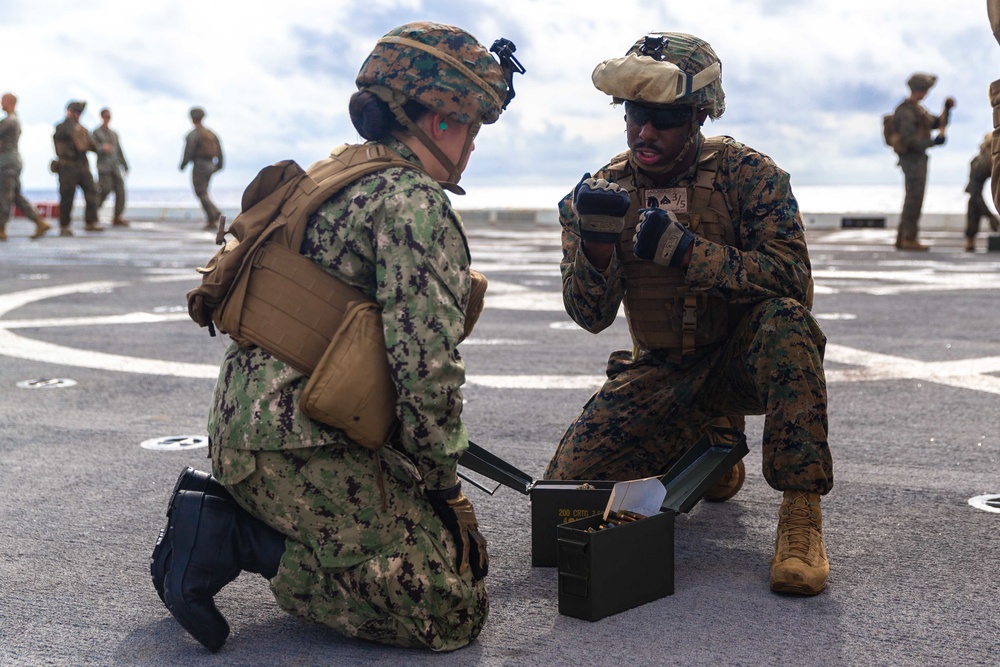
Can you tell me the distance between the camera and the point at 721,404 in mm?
3949

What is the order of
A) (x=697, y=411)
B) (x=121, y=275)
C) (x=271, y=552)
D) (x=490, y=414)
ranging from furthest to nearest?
(x=121, y=275) → (x=490, y=414) → (x=697, y=411) → (x=271, y=552)

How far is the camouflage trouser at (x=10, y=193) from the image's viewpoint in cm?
1877

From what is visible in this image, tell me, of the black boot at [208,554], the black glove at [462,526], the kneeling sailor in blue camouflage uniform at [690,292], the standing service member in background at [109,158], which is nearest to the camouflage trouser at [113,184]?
the standing service member in background at [109,158]

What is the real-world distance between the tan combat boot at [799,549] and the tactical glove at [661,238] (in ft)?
2.77

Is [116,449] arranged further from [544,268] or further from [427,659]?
[544,268]

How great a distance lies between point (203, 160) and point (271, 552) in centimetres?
2030

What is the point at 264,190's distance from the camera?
2861 mm

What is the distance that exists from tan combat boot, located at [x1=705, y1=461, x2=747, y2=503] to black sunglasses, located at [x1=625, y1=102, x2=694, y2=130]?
51.3 inches

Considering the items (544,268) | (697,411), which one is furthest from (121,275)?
(697,411)

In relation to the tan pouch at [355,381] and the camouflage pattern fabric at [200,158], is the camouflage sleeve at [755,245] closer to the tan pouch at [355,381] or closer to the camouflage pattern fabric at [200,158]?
the tan pouch at [355,381]

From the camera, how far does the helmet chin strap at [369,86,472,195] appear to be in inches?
114

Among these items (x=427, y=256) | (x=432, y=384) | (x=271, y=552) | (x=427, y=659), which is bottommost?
(x=427, y=659)

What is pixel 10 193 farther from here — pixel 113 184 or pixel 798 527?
pixel 798 527

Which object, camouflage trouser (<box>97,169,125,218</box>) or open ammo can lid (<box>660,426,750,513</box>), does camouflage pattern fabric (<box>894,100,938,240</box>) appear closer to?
open ammo can lid (<box>660,426,750,513</box>)
